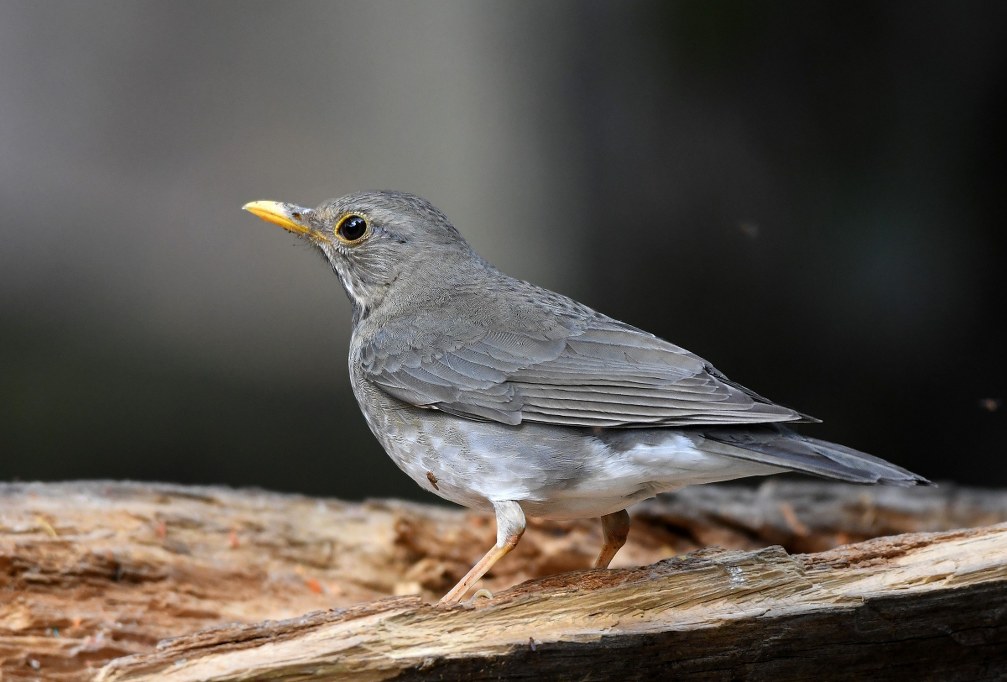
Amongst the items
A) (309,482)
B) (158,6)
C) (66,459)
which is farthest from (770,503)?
(158,6)

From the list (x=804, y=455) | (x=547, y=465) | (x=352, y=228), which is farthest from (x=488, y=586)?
(x=804, y=455)

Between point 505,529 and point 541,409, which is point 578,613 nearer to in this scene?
point 505,529

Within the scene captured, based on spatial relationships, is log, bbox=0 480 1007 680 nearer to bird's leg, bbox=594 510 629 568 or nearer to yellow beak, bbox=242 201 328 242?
bird's leg, bbox=594 510 629 568

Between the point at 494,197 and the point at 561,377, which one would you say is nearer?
the point at 561,377

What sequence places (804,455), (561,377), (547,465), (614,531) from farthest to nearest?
1. (614,531)
2. (561,377)
3. (547,465)
4. (804,455)

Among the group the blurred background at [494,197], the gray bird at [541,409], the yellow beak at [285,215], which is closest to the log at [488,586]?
the gray bird at [541,409]

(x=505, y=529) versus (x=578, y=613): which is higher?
(x=505, y=529)

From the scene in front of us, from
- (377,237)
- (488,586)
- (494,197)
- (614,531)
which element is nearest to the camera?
(614,531)

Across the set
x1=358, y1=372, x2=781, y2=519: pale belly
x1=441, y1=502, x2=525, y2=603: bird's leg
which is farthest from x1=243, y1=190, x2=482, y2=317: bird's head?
x1=441, y1=502, x2=525, y2=603: bird's leg
